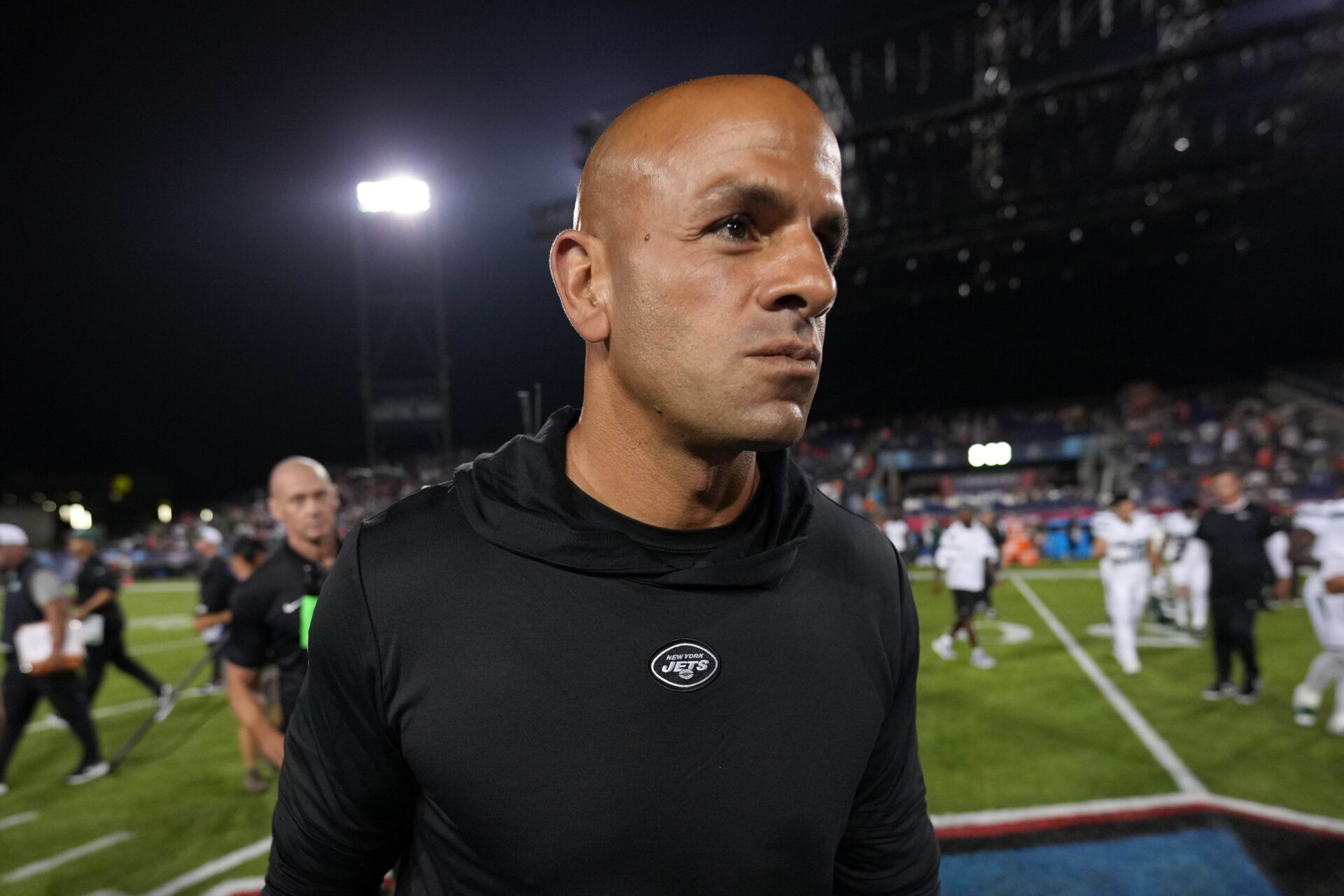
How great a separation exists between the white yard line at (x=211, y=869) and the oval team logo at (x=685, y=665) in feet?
15.5

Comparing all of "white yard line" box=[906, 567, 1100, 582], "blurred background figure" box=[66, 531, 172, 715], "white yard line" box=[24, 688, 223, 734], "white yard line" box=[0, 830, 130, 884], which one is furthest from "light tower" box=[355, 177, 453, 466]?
"white yard line" box=[906, 567, 1100, 582]

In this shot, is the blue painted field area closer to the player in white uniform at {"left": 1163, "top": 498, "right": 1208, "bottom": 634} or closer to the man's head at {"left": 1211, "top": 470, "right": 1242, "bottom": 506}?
the man's head at {"left": 1211, "top": 470, "right": 1242, "bottom": 506}

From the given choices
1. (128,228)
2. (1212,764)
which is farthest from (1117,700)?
(128,228)

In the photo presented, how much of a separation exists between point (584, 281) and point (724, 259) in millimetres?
267

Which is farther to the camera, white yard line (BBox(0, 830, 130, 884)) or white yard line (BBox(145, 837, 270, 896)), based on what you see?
white yard line (BBox(0, 830, 130, 884))

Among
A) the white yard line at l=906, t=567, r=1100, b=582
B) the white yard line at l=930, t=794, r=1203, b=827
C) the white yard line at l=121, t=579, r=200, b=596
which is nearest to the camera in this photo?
the white yard line at l=930, t=794, r=1203, b=827

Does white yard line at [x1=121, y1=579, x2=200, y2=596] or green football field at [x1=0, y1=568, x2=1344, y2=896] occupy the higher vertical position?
green football field at [x1=0, y1=568, x2=1344, y2=896]

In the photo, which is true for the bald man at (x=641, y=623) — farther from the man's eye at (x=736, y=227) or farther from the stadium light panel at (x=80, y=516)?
the stadium light panel at (x=80, y=516)

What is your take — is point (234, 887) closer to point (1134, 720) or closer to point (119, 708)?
point (119, 708)

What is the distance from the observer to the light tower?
2.54 metres

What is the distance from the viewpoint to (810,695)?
1187 mm

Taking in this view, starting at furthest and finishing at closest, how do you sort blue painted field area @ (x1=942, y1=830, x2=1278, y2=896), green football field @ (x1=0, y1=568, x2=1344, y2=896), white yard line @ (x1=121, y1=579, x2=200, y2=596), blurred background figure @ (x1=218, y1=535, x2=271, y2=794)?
white yard line @ (x1=121, y1=579, x2=200, y2=596) → blurred background figure @ (x1=218, y1=535, x2=271, y2=794) → green football field @ (x1=0, y1=568, x2=1344, y2=896) → blue painted field area @ (x1=942, y1=830, x2=1278, y2=896)

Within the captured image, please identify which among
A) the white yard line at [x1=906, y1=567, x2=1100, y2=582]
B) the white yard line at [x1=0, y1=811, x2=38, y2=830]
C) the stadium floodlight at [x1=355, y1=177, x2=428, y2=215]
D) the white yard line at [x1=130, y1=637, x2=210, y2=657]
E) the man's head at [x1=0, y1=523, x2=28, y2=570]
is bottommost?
the white yard line at [x1=130, y1=637, x2=210, y2=657]

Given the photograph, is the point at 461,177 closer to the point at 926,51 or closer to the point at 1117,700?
the point at 1117,700
